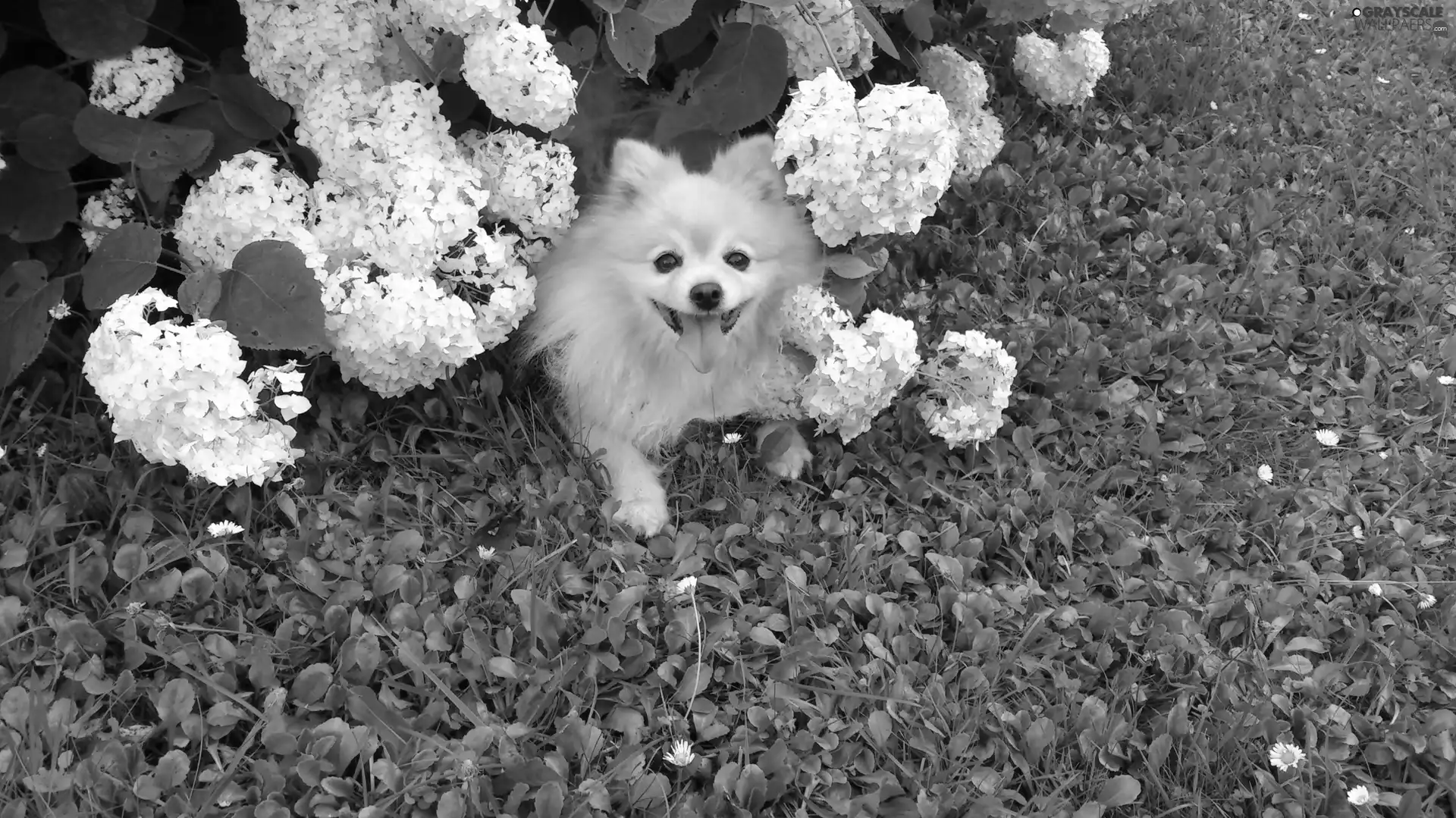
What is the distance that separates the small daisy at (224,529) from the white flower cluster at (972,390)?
1650 millimetres

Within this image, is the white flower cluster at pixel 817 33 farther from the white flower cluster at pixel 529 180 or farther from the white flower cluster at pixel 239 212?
the white flower cluster at pixel 239 212

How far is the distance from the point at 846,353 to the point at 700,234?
1.42 feet

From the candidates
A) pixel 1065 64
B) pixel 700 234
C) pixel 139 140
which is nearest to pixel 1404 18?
pixel 1065 64

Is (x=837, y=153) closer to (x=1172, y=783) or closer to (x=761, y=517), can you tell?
(x=761, y=517)

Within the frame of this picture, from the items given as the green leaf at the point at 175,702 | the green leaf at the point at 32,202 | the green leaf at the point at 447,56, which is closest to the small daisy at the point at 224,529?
the green leaf at the point at 175,702

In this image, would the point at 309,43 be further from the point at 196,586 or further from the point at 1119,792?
the point at 1119,792

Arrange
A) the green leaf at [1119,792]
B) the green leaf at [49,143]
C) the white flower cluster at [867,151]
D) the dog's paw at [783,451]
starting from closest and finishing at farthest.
Answer: the green leaf at [1119,792] → the white flower cluster at [867,151] → the green leaf at [49,143] → the dog's paw at [783,451]

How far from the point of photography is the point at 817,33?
2611 mm

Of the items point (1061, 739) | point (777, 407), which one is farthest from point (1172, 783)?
point (777, 407)

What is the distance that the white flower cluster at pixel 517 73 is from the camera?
2.10 m

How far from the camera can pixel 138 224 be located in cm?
223

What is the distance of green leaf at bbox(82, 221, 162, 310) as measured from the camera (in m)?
2.16

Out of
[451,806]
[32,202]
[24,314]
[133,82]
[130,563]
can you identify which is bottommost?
[130,563]

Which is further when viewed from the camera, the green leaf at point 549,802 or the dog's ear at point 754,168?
the dog's ear at point 754,168
